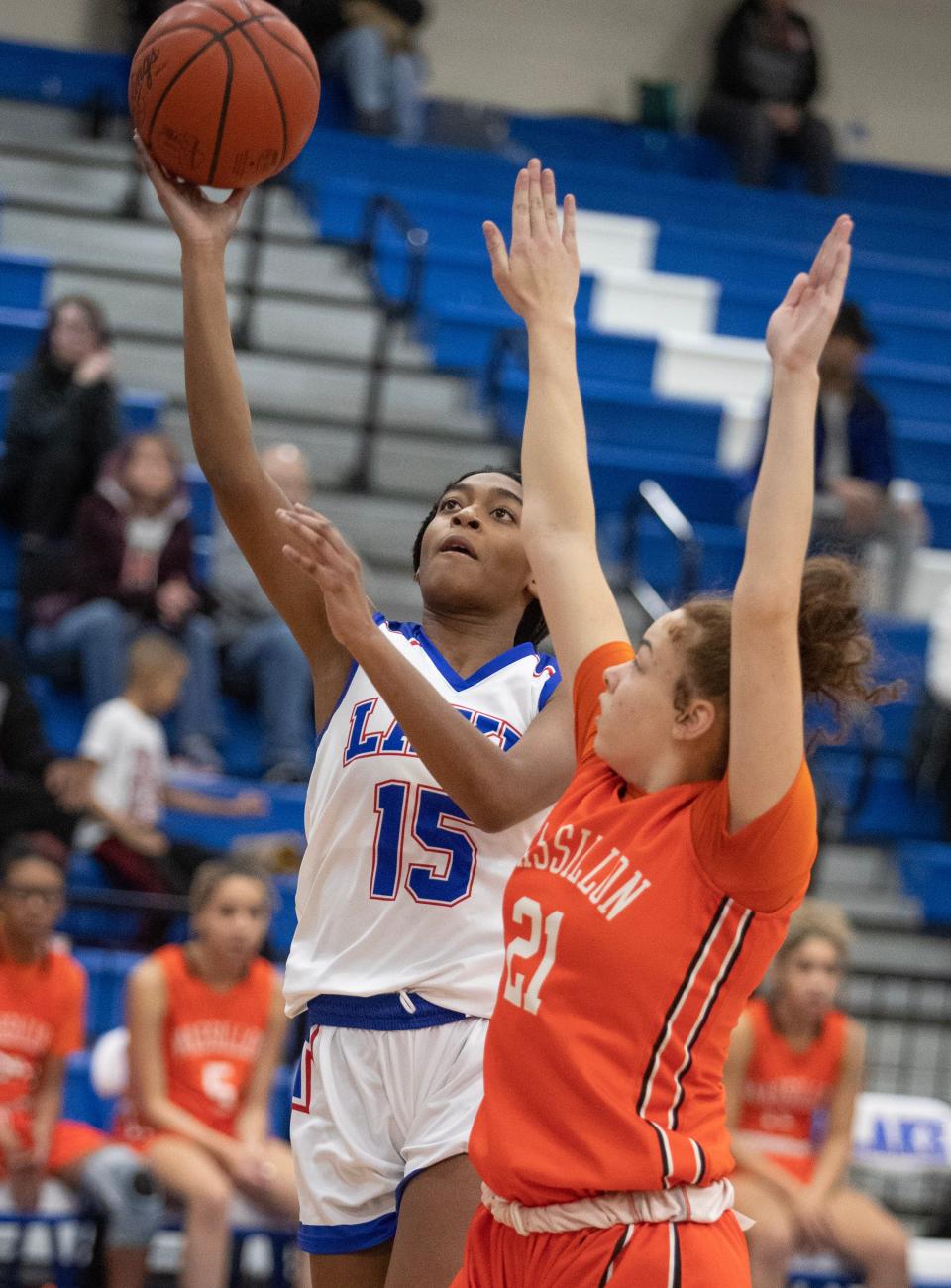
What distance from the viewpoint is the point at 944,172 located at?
13500 millimetres

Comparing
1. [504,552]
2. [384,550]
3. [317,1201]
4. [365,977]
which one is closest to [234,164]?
[504,552]

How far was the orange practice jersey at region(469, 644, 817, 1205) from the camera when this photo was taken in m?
2.42

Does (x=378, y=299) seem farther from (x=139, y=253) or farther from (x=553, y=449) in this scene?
(x=553, y=449)

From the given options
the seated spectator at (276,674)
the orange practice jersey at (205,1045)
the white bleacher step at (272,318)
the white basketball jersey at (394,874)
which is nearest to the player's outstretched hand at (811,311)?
the white basketball jersey at (394,874)

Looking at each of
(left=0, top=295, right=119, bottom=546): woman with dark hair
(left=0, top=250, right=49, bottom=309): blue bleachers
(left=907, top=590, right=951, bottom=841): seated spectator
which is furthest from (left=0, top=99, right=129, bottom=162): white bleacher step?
(left=907, top=590, right=951, bottom=841): seated spectator

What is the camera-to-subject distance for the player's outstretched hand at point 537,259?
2.95 metres

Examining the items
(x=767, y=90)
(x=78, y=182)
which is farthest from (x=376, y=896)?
(x=767, y=90)

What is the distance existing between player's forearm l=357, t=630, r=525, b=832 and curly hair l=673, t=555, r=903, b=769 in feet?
1.26

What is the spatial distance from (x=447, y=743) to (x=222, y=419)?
0.63 metres

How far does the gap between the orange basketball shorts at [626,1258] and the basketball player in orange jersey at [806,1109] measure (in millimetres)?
3069

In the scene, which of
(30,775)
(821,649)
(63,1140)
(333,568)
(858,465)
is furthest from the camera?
(858,465)

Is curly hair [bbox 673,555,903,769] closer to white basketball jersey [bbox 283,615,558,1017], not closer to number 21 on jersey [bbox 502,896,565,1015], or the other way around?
number 21 on jersey [bbox 502,896,565,1015]

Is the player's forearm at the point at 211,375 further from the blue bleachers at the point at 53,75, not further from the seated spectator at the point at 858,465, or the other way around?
the blue bleachers at the point at 53,75

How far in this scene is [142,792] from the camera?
6.86m
